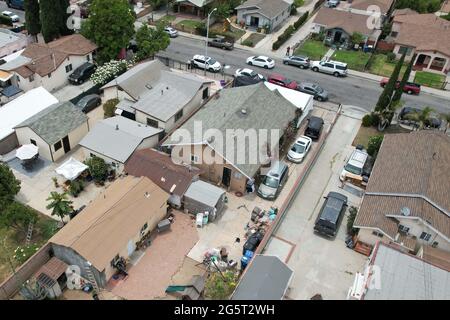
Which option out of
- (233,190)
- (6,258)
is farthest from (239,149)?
(6,258)

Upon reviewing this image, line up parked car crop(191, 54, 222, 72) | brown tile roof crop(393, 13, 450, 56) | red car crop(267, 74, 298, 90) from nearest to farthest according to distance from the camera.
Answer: red car crop(267, 74, 298, 90)
parked car crop(191, 54, 222, 72)
brown tile roof crop(393, 13, 450, 56)

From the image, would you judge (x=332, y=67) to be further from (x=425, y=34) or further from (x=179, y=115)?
(x=179, y=115)

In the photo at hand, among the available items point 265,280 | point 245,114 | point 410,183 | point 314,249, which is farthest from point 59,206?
point 410,183

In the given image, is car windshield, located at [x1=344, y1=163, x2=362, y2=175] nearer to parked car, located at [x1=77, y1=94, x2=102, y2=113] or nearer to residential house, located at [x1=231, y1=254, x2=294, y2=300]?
residential house, located at [x1=231, y1=254, x2=294, y2=300]

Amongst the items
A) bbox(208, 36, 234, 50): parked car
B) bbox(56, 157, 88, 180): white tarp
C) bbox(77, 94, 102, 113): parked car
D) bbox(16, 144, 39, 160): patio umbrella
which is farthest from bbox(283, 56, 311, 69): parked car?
bbox(16, 144, 39, 160): patio umbrella

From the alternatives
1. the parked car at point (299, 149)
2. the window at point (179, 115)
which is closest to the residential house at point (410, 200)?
the parked car at point (299, 149)
